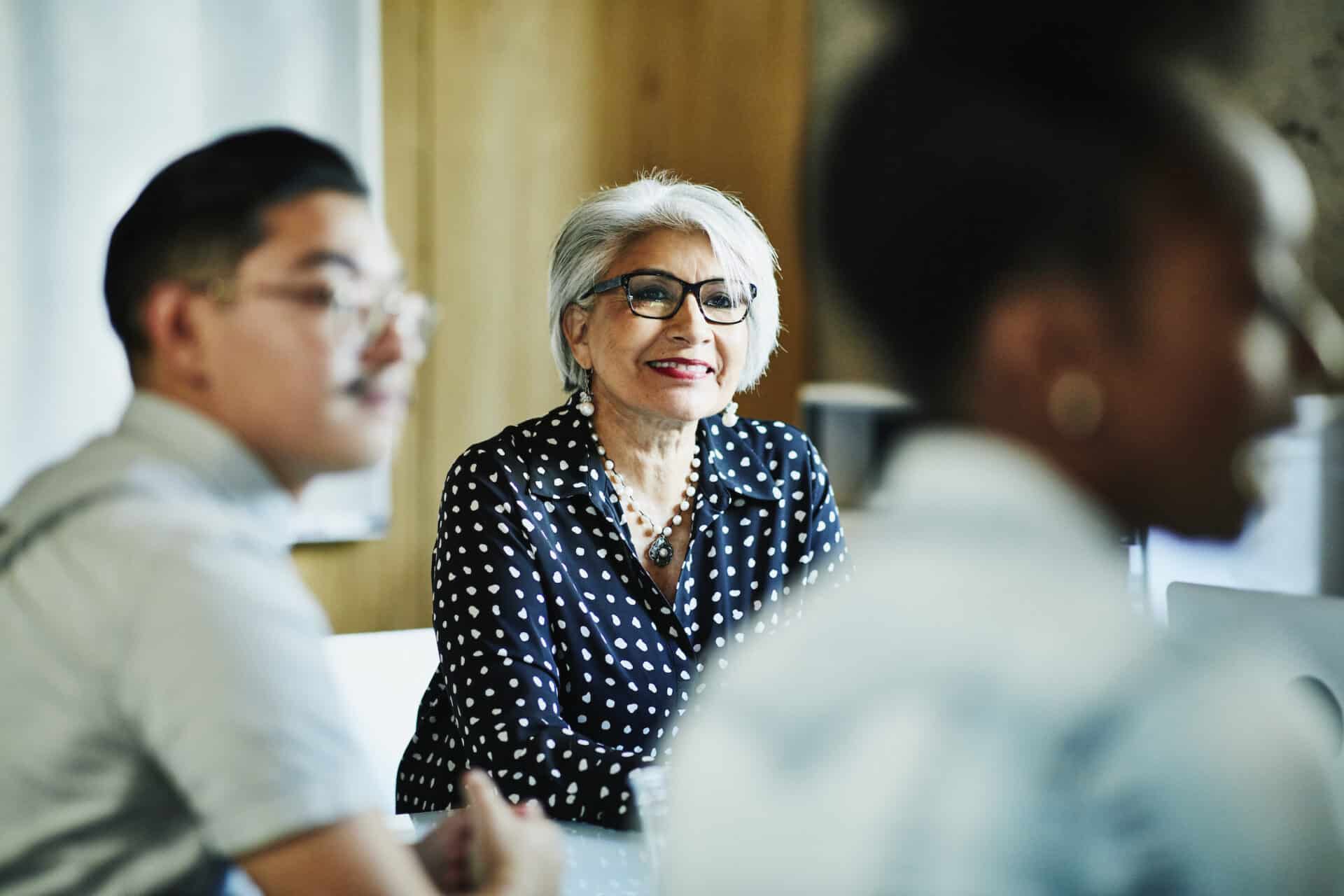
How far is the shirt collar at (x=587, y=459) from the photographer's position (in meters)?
1.54

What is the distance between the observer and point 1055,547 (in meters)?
0.50

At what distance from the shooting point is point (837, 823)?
1.60 ft

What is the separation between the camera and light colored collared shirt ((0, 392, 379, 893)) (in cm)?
53

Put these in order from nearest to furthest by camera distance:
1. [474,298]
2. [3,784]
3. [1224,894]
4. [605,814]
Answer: [1224,894] < [3,784] < [605,814] < [474,298]

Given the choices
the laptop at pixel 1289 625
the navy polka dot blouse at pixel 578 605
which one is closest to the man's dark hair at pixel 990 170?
the laptop at pixel 1289 625

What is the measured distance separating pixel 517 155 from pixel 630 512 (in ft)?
6.73

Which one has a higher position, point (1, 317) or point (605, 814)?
point (1, 317)

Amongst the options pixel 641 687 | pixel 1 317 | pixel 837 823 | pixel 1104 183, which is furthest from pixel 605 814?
pixel 1 317

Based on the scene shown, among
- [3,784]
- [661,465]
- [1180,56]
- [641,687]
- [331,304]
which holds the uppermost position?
[1180,56]

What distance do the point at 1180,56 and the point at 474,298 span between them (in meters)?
2.97

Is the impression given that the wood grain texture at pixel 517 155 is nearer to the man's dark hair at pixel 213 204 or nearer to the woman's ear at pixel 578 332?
the woman's ear at pixel 578 332

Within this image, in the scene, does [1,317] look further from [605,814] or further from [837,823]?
[837,823]

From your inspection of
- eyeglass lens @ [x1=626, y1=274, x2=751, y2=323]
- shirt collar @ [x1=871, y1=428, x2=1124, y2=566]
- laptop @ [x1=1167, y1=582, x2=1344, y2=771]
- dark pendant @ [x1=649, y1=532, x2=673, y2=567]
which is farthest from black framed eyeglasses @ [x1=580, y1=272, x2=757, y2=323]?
shirt collar @ [x1=871, y1=428, x2=1124, y2=566]

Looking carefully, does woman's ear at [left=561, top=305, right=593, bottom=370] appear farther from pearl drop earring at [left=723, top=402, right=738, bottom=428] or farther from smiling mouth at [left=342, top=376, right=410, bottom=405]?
smiling mouth at [left=342, top=376, right=410, bottom=405]
